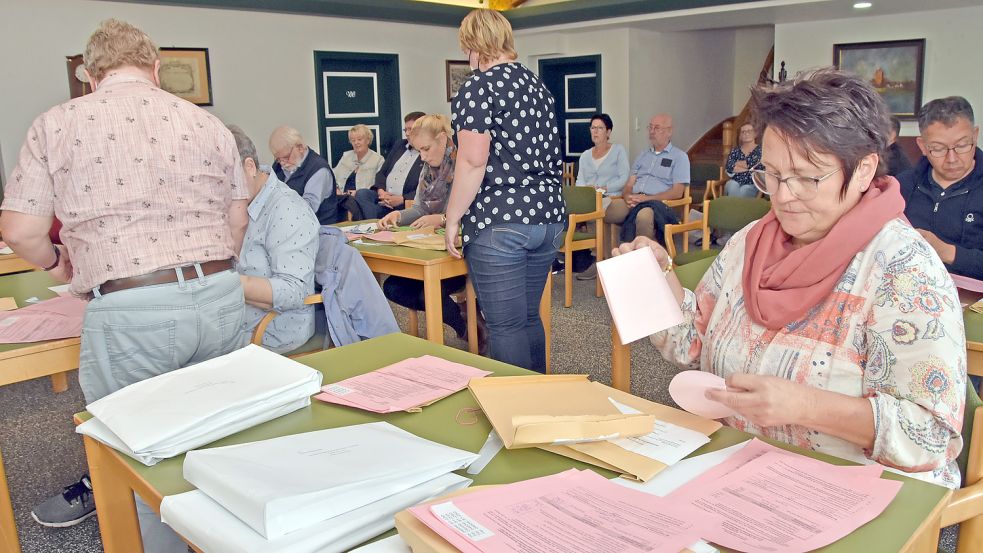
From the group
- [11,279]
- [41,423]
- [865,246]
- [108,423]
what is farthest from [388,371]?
Result: [41,423]

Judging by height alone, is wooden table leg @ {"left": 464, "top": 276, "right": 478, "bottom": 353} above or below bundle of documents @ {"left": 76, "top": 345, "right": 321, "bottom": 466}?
below

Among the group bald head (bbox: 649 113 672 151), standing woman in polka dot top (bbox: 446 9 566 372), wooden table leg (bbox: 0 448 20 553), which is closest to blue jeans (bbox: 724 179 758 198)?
bald head (bbox: 649 113 672 151)

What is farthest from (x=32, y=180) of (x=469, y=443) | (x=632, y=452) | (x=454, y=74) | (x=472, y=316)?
(x=454, y=74)

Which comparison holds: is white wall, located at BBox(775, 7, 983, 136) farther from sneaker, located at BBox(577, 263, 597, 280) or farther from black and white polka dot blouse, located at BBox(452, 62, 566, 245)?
black and white polka dot blouse, located at BBox(452, 62, 566, 245)

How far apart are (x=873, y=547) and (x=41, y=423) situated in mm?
3750

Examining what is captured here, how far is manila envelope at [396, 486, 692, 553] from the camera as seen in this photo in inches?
36.2

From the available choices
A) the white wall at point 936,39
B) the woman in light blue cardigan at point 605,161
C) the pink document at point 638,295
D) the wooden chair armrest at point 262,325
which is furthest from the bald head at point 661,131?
the pink document at point 638,295

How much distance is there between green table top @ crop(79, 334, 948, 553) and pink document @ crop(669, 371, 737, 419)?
0.14 ft

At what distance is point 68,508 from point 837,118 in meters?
2.69

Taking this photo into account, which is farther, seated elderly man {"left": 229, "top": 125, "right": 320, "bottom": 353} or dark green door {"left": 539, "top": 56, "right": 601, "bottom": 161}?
dark green door {"left": 539, "top": 56, "right": 601, "bottom": 161}

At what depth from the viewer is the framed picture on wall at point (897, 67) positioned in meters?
7.97

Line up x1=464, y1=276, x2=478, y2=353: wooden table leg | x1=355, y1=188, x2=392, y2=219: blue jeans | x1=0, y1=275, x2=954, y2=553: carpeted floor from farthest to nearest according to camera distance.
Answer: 1. x1=355, y1=188, x2=392, y2=219: blue jeans
2. x1=464, y1=276, x2=478, y2=353: wooden table leg
3. x1=0, y1=275, x2=954, y2=553: carpeted floor

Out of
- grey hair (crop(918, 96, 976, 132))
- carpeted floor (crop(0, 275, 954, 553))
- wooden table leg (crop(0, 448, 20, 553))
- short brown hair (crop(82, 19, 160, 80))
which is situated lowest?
carpeted floor (crop(0, 275, 954, 553))

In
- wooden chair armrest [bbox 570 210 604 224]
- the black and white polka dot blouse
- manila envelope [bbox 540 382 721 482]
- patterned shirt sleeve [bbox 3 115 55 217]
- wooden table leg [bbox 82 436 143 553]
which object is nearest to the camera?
manila envelope [bbox 540 382 721 482]
